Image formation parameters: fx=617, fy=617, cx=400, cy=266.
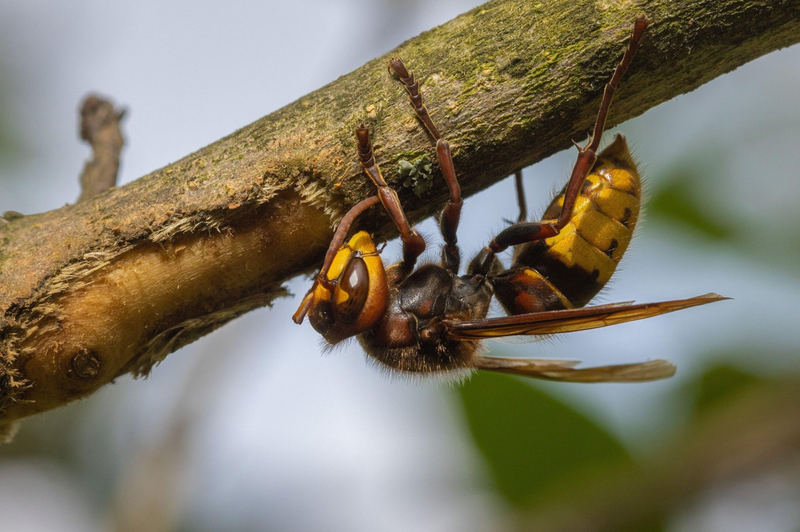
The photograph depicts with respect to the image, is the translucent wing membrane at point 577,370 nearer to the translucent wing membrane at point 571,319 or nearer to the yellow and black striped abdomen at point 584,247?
the yellow and black striped abdomen at point 584,247

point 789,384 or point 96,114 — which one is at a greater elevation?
point 96,114

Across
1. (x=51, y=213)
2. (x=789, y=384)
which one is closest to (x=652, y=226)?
(x=789, y=384)

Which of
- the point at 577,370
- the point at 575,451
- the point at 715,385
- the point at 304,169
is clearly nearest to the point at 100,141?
the point at 304,169

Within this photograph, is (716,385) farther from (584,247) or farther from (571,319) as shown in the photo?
(571,319)

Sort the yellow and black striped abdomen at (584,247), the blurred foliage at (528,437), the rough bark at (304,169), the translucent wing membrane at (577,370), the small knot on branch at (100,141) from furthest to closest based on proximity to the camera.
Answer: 1. the blurred foliage at (528,437)
2. the translucent wing membrane at (577,370)
3. the small knot on branch at (100,141)
4. the yellow and black striped abdomen at (584,247)
5. the rough bark at (304,169)

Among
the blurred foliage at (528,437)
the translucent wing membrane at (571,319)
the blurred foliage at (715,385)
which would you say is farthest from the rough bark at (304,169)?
the blurred foliage at (715,385)

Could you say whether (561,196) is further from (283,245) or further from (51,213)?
(51,213)
